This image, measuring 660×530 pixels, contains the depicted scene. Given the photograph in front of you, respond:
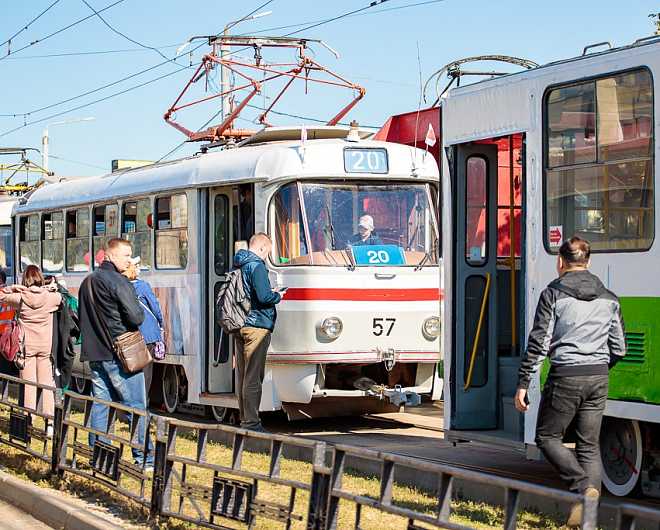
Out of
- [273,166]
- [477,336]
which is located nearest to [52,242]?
[273,166]

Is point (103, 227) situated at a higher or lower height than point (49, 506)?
higher

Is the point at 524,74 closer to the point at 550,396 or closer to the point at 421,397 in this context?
the point at 550,396

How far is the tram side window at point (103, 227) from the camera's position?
680 inches

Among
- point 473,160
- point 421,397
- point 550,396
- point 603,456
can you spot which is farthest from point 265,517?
point 421,397

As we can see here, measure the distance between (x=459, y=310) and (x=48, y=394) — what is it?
3734 millimetres

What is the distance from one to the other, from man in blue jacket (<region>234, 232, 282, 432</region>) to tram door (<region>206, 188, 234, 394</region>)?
206 centimetres

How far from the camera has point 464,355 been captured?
10781 millimetres

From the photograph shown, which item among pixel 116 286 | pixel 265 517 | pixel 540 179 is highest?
pixel 540 179

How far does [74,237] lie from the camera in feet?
61.3

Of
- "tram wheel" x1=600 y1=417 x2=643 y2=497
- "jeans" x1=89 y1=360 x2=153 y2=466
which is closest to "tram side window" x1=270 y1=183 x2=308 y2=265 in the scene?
"jeans" x1=89 y1=360 x2=153 y2=466

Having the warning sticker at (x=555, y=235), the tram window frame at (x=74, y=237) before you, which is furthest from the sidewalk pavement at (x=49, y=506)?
the tram window frame at (x=74, y=237)

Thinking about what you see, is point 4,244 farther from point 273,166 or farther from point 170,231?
point 273,166

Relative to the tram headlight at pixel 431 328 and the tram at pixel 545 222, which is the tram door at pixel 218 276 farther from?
the tram at pixel 545 222

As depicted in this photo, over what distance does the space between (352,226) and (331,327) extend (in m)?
1.12
